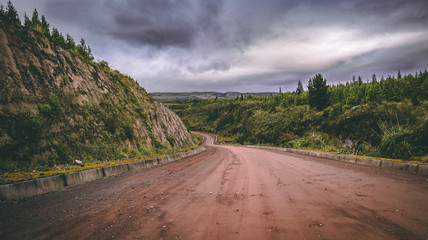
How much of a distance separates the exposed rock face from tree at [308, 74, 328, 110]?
101 feet

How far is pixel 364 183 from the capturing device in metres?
5.39

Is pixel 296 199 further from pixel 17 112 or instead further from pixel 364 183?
pixel 17 112

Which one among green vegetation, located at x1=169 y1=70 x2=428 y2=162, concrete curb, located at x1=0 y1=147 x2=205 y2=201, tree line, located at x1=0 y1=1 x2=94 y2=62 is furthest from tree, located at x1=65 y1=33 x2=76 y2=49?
green vegetation, located at x1=169 y1=70 x2=428 y2=162

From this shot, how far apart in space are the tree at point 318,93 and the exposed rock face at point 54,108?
30.8m

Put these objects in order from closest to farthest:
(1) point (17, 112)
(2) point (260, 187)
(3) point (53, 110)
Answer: (2) point (260, 187) → (1) point (17, 112) → (3) point (53, 110)

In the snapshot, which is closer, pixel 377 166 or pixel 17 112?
pixel 17 112

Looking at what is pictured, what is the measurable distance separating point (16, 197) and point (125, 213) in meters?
3.07

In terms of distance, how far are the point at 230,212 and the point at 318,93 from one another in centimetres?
3811

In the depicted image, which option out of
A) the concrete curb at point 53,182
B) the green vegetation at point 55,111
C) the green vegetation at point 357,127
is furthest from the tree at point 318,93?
the concrete curb at point 53,182

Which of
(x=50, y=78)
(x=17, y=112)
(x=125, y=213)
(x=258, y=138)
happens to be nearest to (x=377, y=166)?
(x=125, y=213)

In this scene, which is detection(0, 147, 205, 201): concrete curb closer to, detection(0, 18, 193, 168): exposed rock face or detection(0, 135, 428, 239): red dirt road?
detection(0, 135, 428, 239): red dirt road

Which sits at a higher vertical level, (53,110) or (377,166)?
(53,110)

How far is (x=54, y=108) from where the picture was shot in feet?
32.0

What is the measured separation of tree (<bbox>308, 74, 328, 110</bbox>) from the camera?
3528 centimetres
